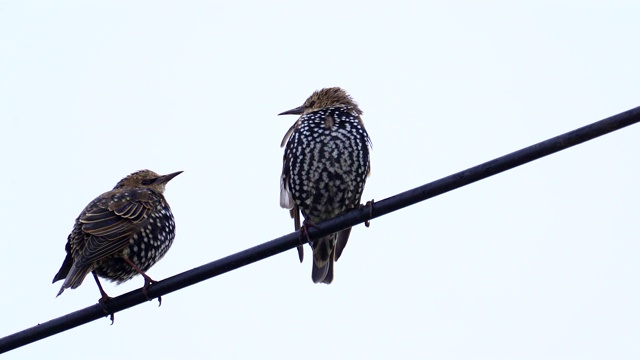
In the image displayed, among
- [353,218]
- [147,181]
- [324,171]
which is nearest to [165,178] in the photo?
[147,181]

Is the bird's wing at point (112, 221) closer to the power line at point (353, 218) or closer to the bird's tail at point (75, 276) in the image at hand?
the bird's tail at point (75, 276)

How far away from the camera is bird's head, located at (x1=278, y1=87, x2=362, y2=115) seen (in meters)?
7.37

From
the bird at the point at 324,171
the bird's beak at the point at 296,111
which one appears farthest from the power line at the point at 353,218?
the bird's beak at the point at 296,111

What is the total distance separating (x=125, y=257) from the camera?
6.32 metres

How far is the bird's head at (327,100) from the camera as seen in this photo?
7.37 meters

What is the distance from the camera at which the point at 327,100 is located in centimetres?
744

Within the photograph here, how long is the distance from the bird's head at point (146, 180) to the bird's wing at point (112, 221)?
760mm

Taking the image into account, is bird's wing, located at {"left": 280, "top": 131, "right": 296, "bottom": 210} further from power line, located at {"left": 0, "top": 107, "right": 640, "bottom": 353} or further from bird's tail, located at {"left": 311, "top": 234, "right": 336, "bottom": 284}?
power line, located at {"left": 0, "top": 107, "right": 640, "bottom": 353}

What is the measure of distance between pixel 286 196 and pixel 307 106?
1035 millimetres

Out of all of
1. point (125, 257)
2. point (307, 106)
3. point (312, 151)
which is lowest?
point (125, 257)

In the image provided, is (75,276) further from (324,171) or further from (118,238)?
(324,171)

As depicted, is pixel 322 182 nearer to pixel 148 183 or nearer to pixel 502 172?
pixel 148 183

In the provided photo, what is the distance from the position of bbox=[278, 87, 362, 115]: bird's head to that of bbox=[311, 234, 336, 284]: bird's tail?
1.05m

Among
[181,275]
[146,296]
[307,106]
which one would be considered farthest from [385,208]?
[307,106]
